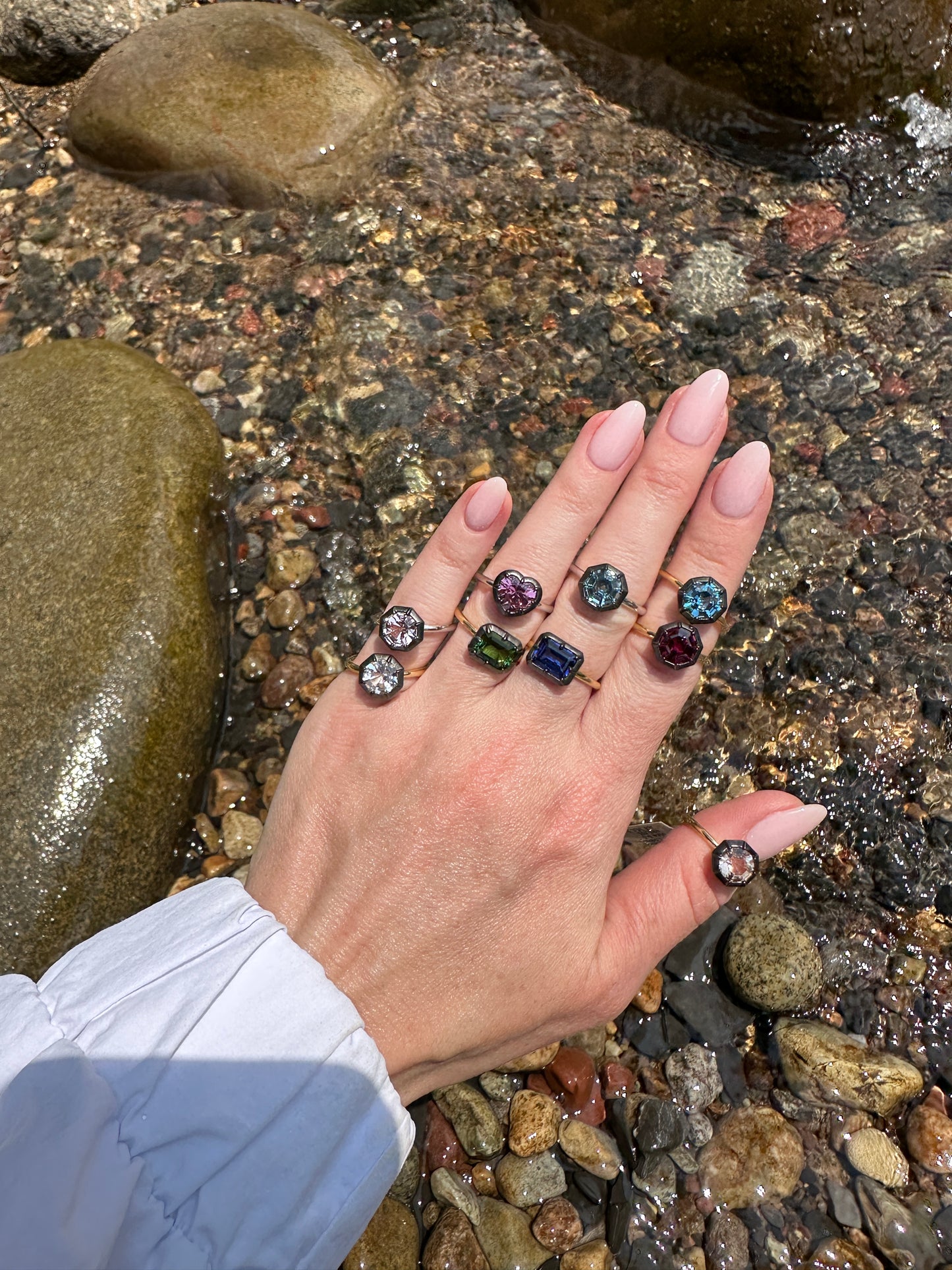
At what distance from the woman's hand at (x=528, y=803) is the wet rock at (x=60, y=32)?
4068mm

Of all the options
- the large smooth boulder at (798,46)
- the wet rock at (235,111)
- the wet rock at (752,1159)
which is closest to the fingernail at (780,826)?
the wet rock at (752,1159)

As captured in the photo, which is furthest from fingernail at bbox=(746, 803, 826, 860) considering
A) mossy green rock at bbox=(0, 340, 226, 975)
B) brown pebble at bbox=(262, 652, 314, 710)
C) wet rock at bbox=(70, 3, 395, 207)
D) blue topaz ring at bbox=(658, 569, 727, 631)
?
wet rock at bbox=(70, 3, 395, 207)

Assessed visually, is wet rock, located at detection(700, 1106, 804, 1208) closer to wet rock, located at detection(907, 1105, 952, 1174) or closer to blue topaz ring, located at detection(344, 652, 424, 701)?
wet rock, located at detection(907, 1105, 952, 1174)

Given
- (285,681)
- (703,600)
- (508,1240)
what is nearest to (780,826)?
(703,600)

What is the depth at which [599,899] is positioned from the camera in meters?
2.29

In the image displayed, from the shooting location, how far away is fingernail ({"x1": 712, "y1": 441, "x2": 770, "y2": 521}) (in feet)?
7.05

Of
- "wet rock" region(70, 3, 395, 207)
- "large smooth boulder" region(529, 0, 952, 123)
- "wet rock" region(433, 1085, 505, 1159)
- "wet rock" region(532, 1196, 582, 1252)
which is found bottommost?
"wet rock" region(532, 1196, 582, 1252)

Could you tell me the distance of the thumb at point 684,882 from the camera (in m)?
2.23

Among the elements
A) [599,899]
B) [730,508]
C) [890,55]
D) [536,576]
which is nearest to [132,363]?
[536,576]

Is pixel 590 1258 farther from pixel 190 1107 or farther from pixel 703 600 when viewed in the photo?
pixel 703 600

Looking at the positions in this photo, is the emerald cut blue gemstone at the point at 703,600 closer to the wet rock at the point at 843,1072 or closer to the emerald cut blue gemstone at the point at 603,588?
the emerald cut blue gemstone at the point at 603,588

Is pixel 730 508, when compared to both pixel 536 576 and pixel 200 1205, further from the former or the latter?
pixel 200 1205

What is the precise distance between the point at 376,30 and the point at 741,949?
187 inches

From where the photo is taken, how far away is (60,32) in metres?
4.66
